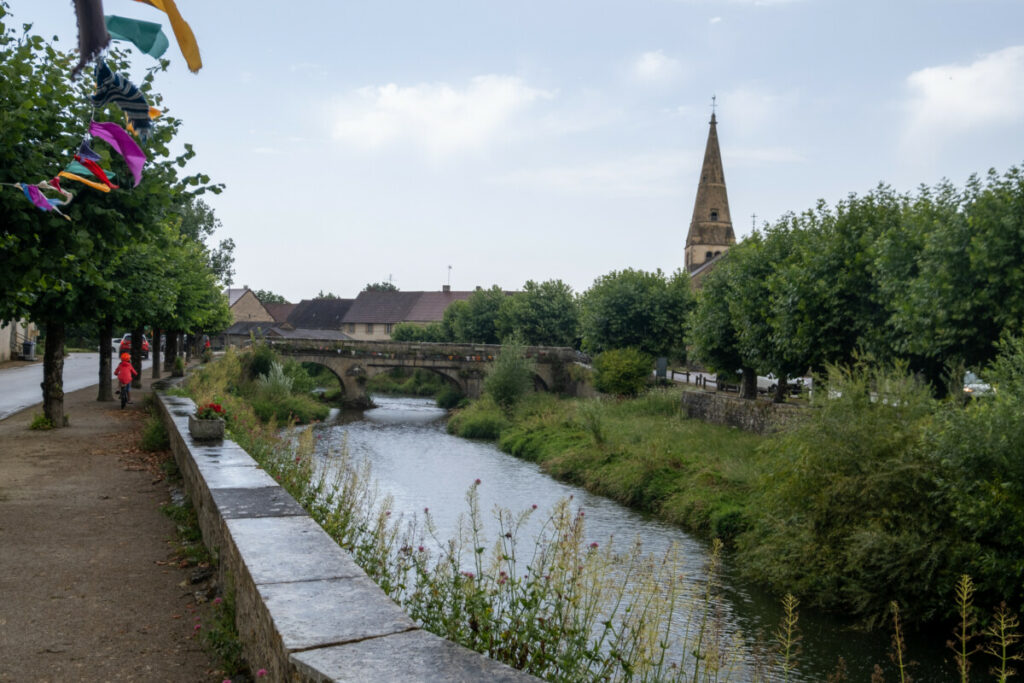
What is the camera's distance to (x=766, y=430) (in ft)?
78.3

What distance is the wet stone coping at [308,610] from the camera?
3.07 m

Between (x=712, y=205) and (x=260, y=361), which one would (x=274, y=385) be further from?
(x=712, y=205)

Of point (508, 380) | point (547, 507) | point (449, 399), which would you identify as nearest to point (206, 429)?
point (547, 507)

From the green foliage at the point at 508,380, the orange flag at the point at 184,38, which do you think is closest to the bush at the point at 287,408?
the green foliage at the point at 508,380

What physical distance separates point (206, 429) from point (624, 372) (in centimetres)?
2710

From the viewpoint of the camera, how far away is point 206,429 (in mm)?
9672

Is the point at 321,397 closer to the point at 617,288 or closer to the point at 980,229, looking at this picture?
the point at 617,288

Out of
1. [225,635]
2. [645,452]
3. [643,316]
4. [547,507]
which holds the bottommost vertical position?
[547,507]

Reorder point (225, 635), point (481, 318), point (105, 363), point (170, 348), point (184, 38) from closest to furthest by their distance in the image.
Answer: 1. point (225, 635)
2. point (184, 38)
3. point (105, 363)
4. point (170, 348)
5. point (481, 318)

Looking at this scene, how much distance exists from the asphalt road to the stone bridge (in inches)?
430

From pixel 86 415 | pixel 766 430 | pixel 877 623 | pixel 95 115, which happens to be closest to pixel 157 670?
pixel 95 115

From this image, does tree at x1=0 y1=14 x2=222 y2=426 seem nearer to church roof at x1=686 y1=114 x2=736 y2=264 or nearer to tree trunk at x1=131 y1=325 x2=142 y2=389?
tree trunk at x1=131 y1=325 x2=142 y2=389

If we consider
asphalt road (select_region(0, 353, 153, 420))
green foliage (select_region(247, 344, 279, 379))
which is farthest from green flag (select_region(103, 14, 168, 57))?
green foliage (select_region(247, 344, 279, 379))

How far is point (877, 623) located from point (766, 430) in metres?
12.1
